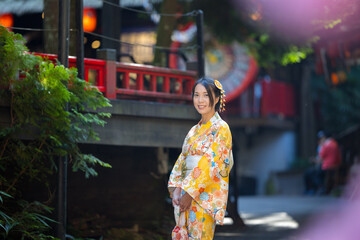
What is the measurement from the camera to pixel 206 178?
5.86m

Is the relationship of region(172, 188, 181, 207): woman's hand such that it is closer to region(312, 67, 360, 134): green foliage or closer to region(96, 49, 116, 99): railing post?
region(96, 49, 116, 99): railing post

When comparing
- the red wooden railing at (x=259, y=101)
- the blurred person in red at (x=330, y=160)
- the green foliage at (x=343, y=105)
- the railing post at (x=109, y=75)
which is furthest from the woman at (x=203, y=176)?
the green foliage at (x=343, y=105)

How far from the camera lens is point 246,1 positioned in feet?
45.4

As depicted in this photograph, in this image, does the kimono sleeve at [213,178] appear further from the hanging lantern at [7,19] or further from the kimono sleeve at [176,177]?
the hanging lantern at [7,19]

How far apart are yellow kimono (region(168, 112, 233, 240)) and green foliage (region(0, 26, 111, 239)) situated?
6.01 ft

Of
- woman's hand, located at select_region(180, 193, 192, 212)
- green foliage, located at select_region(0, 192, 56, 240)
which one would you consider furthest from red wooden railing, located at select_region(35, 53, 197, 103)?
woman's hand, located at select_region(180, 193, 192, 212)

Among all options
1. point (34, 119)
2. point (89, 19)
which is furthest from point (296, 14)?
point (34, 119)

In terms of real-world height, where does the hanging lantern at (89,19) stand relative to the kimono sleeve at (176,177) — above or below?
above

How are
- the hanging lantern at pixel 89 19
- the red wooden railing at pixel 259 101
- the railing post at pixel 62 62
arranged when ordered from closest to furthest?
the railing post at pixel 62 62 → the hanging lantern at pixel 89 19 → the red wooden railing at pixel 259 101

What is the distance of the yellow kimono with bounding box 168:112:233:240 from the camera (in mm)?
5840

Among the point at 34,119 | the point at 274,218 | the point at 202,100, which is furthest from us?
the point at 274,218

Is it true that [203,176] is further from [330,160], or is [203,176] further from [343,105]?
[343,105]

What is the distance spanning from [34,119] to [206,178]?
96.0 inches

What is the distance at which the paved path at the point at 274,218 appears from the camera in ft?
33.4
